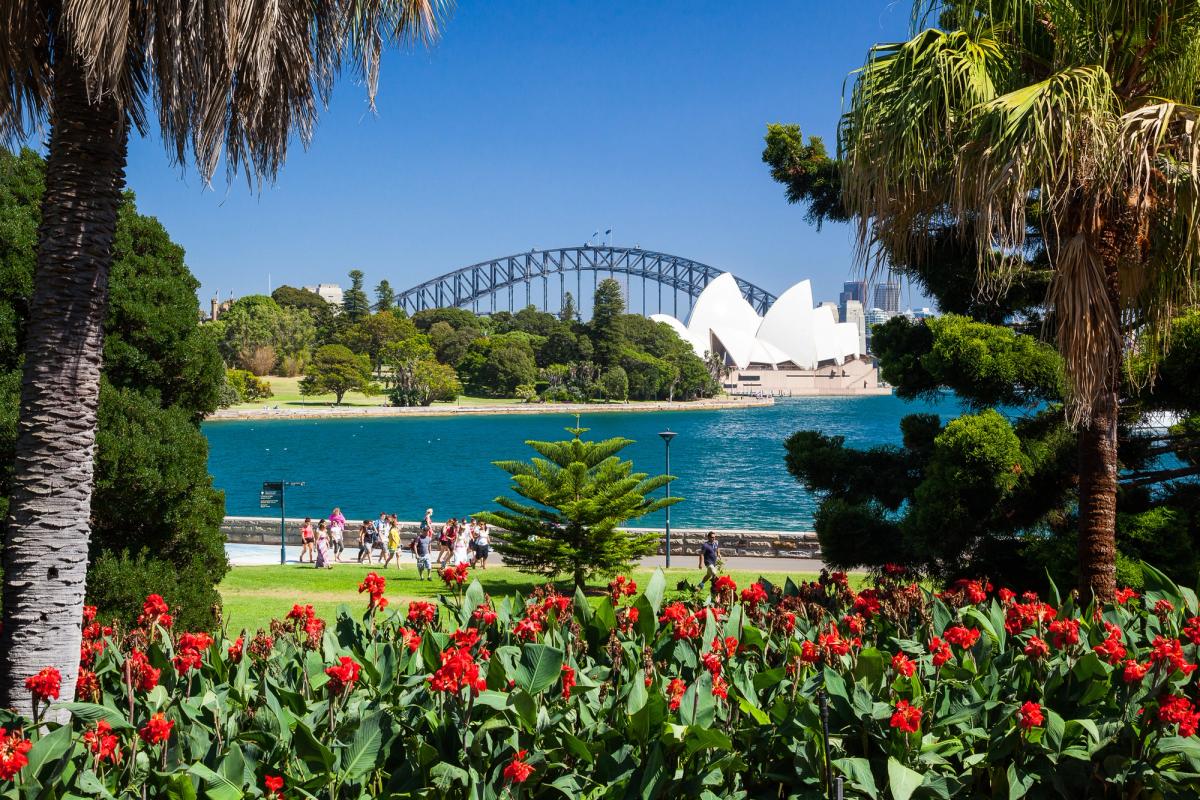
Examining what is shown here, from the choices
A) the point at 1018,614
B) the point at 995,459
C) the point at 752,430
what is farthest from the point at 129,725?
the point at 752,430

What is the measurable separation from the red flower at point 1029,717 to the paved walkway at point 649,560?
12921 mm

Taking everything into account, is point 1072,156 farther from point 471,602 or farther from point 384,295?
point 384,295

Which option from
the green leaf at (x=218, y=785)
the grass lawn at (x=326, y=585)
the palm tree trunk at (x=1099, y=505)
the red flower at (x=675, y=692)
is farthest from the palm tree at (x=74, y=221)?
the grass lawn at (x=326, y=585)

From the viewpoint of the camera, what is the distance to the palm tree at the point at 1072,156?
4.43 m

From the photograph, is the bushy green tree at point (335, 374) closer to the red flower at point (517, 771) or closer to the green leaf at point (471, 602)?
the green leaf at point (471, 602)

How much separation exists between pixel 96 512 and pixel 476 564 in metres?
11.2

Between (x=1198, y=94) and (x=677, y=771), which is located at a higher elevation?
(x=1198, y=94)

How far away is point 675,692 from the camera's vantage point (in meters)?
3.30

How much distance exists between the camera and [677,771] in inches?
117

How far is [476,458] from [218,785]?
5275cm

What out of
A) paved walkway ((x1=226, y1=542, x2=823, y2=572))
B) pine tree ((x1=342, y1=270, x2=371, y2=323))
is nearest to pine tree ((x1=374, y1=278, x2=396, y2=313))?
pine tree ((x1=342, y1=270, x2=371, y2=323))

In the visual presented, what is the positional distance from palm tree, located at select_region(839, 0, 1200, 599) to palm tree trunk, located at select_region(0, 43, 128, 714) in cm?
357

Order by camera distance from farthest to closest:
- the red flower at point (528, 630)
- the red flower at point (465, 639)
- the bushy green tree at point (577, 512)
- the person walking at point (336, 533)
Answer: the person walking at point (336, 533) → the bushy green tree at point (577, 512) → the red flower at point (528, 630) → the red flower at point (465, 639)

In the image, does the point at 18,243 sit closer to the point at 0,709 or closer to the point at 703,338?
the point at 0,709
